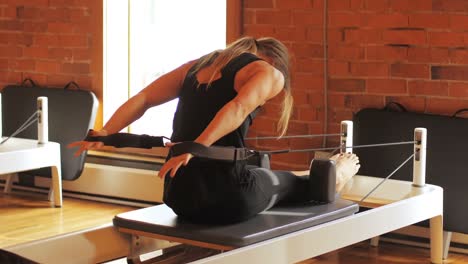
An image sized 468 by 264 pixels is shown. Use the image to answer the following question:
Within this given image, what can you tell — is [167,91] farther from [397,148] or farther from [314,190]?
[397,148]

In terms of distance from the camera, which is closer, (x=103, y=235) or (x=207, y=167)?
(x=207, y=167)

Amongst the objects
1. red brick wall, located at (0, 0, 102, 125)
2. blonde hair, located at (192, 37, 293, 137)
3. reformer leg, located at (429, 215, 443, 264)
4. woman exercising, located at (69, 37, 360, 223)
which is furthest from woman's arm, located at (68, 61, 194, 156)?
red brick wall, located at (0, 0, 102, 125)

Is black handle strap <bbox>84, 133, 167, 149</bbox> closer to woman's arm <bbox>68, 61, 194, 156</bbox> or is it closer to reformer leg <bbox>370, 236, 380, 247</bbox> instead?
woman's arm <bbox>68, 61, 194, 156</bbox>

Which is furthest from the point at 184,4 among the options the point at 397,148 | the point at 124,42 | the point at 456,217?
the point at 456,217

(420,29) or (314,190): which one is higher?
(420,29)

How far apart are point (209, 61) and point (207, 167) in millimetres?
416

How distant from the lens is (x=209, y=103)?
3551 mm

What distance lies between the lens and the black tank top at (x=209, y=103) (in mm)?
3541

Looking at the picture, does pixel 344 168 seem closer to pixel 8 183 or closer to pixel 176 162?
pixel 176 162

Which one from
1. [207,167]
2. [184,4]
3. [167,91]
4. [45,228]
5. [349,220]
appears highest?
[184,4]

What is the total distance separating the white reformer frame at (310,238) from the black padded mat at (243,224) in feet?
0.13

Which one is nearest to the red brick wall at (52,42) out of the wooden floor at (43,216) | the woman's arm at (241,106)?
the wooden floor at (43,216)

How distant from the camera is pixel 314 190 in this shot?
403cm

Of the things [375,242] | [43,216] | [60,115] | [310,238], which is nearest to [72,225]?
[43,216]
